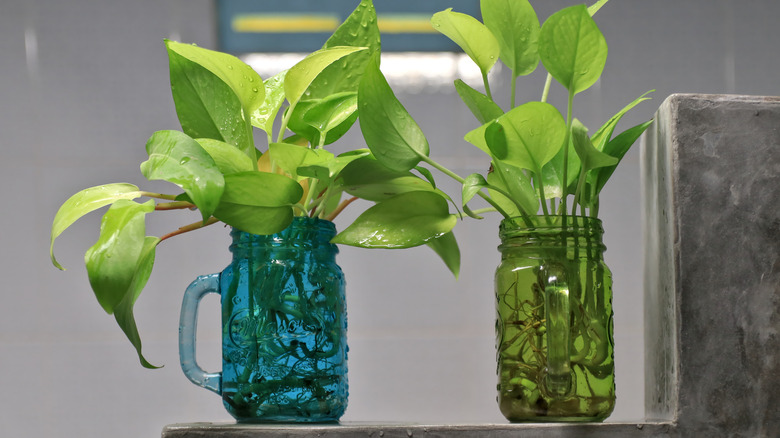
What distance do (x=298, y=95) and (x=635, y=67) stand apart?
886mm

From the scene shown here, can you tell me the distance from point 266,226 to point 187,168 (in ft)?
0.21

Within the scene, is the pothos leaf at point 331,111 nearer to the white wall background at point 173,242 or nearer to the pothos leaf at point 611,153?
the pothos leaf at point 611,153

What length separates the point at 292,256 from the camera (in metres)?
0.47

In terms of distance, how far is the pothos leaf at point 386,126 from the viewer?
44 centimetres

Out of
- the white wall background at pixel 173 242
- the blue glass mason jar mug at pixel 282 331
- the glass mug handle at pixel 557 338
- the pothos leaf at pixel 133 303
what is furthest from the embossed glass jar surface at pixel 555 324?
the white wall background at pixel 173 242

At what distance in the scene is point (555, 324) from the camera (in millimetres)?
429

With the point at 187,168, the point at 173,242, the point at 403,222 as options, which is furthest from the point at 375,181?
the point at 173,242

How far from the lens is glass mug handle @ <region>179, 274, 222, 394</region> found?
48 cm

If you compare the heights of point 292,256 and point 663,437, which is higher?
point 292,256

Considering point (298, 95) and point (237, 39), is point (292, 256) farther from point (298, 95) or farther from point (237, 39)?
point (237, 39)

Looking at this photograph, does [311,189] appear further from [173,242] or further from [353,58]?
[173,242]

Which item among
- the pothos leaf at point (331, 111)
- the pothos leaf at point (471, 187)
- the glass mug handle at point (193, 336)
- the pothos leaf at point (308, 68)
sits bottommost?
the glass mug handle at point (193, 336)

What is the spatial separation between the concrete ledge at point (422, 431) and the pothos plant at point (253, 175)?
7 centimetres

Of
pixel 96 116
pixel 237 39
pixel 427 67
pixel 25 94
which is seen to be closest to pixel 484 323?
pixel 427 67
